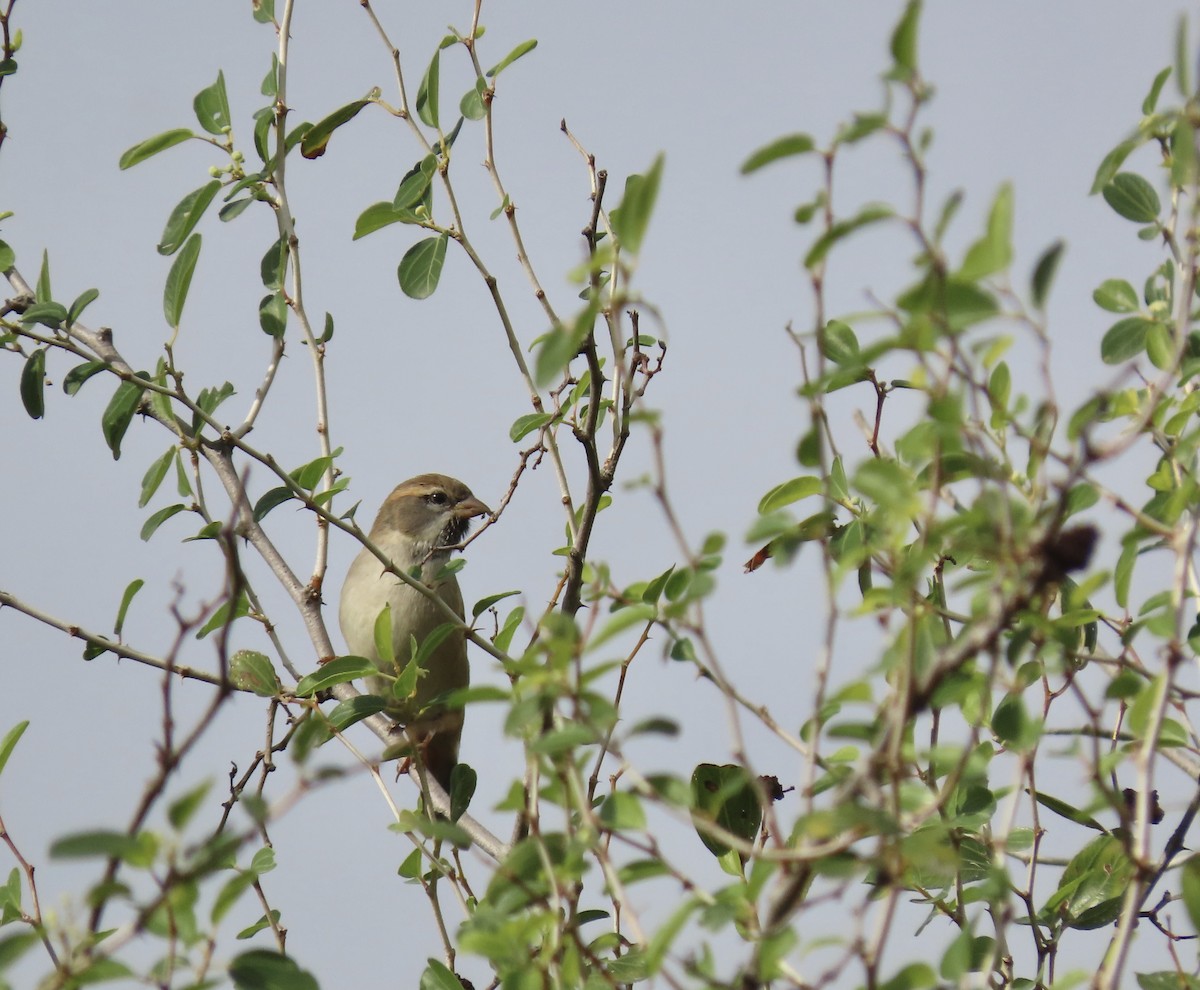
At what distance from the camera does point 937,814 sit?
117 inches

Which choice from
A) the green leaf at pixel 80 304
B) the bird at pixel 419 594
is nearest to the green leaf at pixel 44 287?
the green leaf at pixel 80 304

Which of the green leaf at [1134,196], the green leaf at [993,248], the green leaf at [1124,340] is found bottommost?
the green leaf at [993,248]

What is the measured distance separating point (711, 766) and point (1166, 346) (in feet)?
4.35

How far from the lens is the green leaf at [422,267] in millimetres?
4320

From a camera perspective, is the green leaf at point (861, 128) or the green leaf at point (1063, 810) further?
the green leaf at point (1063, 810)

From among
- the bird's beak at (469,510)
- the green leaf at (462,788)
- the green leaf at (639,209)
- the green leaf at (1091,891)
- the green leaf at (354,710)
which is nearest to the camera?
the green leaf at (639,209)

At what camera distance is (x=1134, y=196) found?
3.14 meters

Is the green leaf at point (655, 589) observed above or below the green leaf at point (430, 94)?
below

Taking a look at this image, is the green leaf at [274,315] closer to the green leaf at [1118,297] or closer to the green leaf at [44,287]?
the green leaf at [44,287]

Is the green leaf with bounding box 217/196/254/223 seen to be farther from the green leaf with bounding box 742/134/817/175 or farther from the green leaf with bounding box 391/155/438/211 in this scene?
the green leaf with bounding box 742/134/817/175

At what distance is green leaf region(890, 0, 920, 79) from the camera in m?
1.85

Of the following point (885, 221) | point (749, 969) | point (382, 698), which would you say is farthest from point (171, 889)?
point (382, 698)

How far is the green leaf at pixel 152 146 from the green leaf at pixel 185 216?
0.68ft

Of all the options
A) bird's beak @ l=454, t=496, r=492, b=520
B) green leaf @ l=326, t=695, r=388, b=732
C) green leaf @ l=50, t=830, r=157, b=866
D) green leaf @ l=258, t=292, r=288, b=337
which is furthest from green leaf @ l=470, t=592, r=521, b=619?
bird's beak @ l=454, t=496, r=492, b=520
